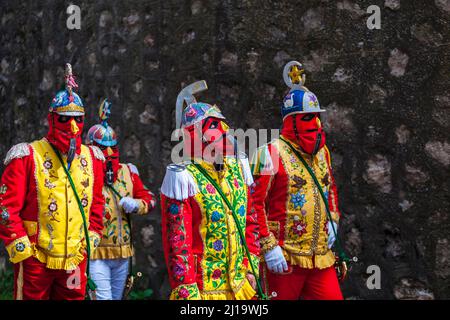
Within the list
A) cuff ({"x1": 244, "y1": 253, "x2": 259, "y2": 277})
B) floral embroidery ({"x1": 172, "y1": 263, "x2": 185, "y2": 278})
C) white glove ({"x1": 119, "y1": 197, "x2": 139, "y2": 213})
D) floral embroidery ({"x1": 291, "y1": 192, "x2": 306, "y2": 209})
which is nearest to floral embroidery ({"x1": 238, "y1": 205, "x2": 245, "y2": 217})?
cuff ({"x1": 244, "y1": 253, "x2": 259, "y2": 277})

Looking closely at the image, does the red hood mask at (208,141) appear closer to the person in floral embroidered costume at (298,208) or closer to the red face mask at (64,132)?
the person in floral embroidered costume at (298,208)

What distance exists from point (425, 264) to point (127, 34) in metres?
3.99

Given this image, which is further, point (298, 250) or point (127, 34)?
point (127, 34)

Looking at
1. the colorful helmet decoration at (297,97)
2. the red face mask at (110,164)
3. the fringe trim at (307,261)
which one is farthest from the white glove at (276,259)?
the red face mask at (110,164)

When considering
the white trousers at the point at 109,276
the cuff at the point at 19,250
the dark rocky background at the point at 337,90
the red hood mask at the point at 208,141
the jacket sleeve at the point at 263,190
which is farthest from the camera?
the white trousers at the point at 109,276

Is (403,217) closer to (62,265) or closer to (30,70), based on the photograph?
(62,265)

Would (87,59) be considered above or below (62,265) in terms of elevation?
above

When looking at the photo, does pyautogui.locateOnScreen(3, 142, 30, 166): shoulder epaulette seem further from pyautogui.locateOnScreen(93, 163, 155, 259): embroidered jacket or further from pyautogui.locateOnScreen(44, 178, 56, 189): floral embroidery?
pyautogui.locateOnScreen(93, 163, 155, 259): embroidered jacket

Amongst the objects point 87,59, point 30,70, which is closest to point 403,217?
point 87,59

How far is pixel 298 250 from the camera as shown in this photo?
502 cm

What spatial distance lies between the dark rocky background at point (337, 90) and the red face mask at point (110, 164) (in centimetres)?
91

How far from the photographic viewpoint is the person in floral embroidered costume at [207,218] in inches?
150

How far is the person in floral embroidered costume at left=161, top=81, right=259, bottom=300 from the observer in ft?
12.5

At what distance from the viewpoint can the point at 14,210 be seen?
4.68m
